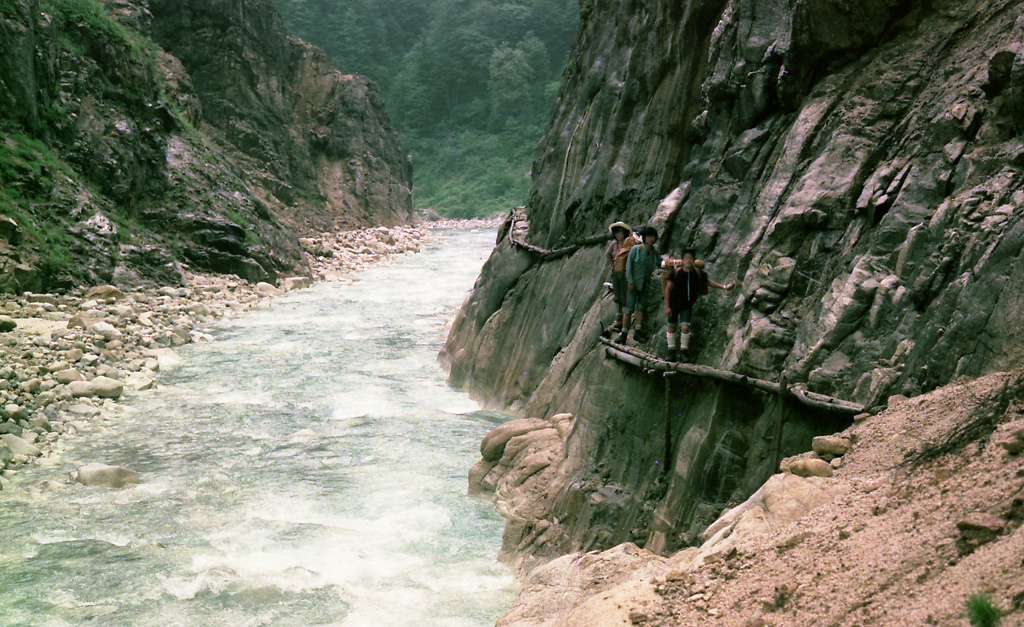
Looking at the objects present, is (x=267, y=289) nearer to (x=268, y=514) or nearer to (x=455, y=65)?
(x=268, y=514)

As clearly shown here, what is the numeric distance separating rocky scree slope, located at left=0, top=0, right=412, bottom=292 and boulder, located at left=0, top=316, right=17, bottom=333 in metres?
2.76

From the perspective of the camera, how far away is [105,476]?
34.9ft

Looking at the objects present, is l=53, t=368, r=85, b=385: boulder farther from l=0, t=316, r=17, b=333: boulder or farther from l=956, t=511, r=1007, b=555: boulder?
l=956, t=511, r=1007, b=555: boulder

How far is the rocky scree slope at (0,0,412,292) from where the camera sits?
20531mm

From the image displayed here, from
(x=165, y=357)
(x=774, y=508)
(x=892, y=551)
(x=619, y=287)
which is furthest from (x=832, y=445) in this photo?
(x=165, y=357)

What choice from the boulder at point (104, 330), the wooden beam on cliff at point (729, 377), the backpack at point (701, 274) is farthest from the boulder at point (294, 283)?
the backpack at point (701, 274)

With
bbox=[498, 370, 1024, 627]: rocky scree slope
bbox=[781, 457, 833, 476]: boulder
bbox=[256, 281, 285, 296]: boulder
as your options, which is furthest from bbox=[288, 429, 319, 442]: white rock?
bbox=[256, 281, 285, 296]: boulder

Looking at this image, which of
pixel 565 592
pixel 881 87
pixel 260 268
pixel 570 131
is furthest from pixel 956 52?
pixel 260 268

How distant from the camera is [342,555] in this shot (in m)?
8.84

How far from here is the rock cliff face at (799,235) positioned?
6012mm

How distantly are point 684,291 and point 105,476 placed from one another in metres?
7.44

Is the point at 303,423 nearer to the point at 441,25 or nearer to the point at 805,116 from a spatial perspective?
the point at 805,116

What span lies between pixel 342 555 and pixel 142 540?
7.19 feet

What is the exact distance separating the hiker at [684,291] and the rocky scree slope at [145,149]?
15.0m
